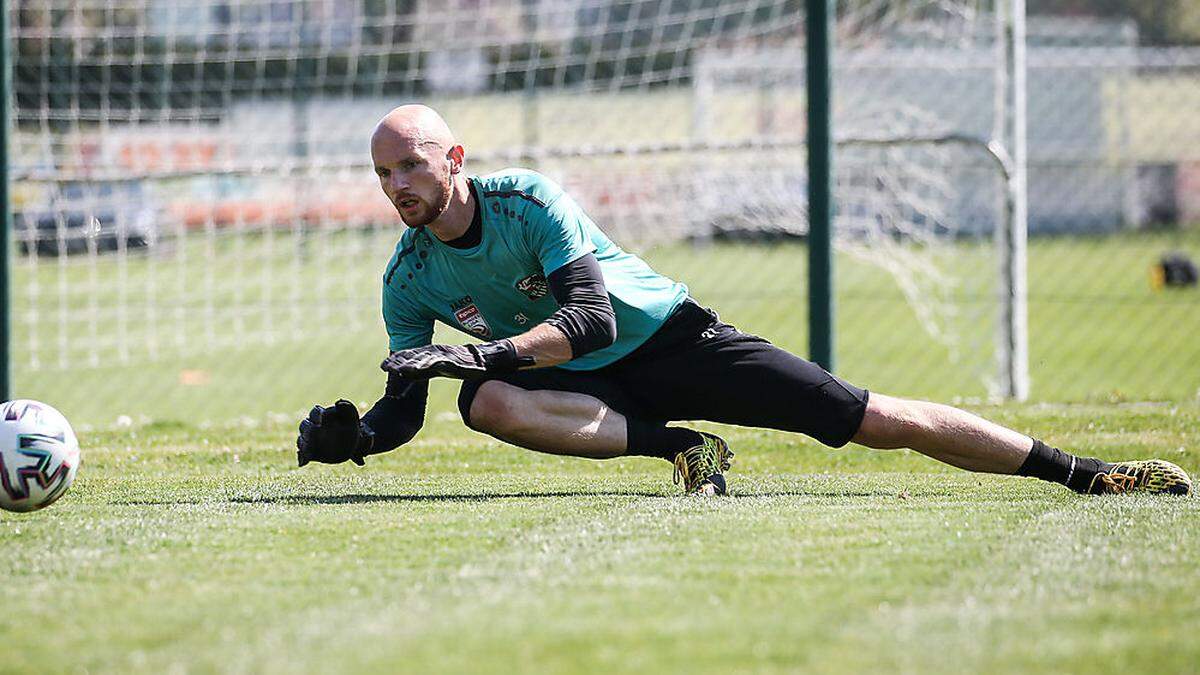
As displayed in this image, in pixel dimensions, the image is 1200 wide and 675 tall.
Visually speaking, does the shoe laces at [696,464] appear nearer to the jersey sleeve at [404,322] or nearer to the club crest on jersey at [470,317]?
the club crest on jersey at [470,317]

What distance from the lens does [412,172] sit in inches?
235

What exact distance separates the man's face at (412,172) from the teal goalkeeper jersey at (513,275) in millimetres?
213

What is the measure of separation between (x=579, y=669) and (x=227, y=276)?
15.1 metres

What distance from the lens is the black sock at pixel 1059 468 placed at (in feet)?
20.6

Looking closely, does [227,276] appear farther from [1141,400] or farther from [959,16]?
[1141,400]

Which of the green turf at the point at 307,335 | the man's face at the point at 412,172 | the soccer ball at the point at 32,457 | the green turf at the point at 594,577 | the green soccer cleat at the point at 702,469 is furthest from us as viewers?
the green turf at the point at 307,335

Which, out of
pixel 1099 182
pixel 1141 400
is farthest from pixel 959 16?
pixel 1099 182

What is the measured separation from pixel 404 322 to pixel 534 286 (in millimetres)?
574

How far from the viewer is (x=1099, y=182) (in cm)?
3456

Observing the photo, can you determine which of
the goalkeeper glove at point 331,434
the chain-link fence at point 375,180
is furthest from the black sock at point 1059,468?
the chain-link fence at point 375,180

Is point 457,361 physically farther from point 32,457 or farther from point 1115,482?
point 1115,482

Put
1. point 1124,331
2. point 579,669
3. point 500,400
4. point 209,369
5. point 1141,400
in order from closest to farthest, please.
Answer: point 579,669 → point 500,400 → point 1141,400 → point 209,369 → point 1124,331

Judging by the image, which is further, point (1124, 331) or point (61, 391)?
point (1124, 331)

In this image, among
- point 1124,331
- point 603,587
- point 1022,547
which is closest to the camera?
point 603,587
